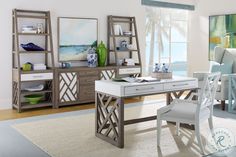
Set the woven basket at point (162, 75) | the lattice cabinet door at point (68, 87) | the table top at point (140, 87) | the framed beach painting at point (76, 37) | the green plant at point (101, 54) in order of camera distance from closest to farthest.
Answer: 1. the table top at point (140, 87)
2. the woven basket at point (162, 75)
3. the lattice cabinet door at point (68, 87)
4. the framed beach painting at point (76, 37)
5. the green plant at point (101, 54)

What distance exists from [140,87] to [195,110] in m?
0.72

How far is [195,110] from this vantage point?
390cm

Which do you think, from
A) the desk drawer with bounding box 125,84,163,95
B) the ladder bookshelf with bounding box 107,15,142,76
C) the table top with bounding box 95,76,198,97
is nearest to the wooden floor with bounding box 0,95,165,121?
the ladder bookshelf with bounding box 107,15,142,76

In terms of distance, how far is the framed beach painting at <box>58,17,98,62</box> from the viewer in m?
6.47

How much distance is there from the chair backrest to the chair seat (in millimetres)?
95

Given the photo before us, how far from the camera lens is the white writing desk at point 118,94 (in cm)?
381

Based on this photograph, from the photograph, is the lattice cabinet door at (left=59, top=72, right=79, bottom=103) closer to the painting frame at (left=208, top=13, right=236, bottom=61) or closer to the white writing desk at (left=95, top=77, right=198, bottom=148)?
the white writing desk at (left=95, top=77, right=198, bottom=148)

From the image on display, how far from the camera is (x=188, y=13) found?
348 inches

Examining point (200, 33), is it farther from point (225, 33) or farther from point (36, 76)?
point (36, 76)

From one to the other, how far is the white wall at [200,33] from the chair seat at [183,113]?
15.5 ft

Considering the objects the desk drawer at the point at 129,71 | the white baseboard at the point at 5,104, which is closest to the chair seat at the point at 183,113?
the desk drawer at the point at 129,71

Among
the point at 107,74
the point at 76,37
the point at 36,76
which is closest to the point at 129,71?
the point at 107,74

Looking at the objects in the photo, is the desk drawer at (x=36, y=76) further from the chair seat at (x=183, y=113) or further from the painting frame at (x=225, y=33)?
the painting frame at (x=225, y=33)

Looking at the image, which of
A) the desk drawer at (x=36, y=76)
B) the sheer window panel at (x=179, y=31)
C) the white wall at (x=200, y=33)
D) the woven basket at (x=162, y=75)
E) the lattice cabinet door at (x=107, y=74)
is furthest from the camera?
the sheer window panel at (x=179, y=31)
